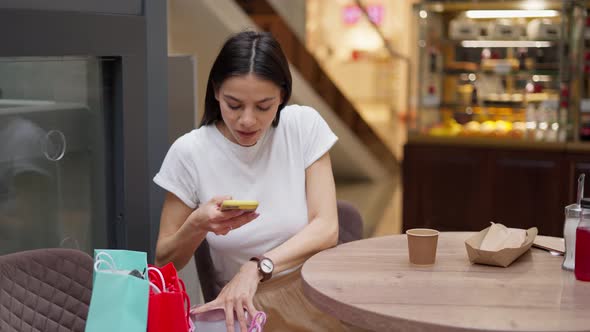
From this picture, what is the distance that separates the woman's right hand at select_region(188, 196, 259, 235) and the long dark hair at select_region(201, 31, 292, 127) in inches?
14.5

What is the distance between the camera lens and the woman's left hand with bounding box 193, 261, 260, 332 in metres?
1.98

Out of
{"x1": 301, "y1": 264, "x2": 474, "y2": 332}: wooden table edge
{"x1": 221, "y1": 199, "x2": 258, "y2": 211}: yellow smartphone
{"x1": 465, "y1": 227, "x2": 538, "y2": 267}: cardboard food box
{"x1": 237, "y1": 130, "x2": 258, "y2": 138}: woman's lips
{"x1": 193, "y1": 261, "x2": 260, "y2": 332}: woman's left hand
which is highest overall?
{"x1": 237, "y1": 130, "x2": 258, "y2": 138}: woman's lips

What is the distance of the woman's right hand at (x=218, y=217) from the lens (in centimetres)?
203

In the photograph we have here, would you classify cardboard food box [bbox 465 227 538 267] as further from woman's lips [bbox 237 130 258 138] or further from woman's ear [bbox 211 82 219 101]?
woman's ear [bbox 211 82 219 101]

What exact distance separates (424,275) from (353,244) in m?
0.35

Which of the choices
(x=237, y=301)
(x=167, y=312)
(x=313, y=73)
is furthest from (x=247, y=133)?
(x=313, y=73)

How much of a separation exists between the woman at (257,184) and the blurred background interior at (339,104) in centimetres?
35

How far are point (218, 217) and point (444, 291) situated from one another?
585 mm

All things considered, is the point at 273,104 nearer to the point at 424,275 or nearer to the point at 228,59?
the point at 228,59

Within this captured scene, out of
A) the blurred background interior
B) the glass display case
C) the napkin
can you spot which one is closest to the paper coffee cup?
the napkin

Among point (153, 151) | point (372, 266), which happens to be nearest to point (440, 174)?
point (153, 151)

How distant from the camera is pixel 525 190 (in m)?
5.32

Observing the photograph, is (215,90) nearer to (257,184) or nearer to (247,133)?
(247,133)

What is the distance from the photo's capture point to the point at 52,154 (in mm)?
2482
